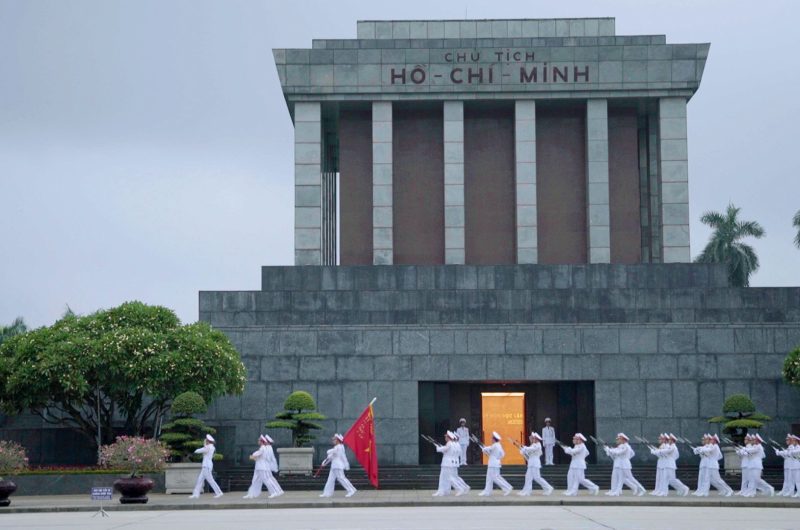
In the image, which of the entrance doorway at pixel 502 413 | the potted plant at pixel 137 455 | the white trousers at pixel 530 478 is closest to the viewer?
the white trousers at pixel 530 478

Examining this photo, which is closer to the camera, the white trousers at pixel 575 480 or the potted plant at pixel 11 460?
the white trousers at pixel 575 480

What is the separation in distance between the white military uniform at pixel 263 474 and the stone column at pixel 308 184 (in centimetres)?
1250

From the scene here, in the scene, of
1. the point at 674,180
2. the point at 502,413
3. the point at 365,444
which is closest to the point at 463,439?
the point at 502,413

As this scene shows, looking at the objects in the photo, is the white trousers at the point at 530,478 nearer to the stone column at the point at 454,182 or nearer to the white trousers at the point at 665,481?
the white trousers at the point at 665,481

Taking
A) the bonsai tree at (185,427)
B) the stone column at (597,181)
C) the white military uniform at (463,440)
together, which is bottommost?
the white military uniform at (463,440)

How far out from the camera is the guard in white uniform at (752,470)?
3262cm

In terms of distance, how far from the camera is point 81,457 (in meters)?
38.5

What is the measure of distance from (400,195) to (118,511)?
19865 mm

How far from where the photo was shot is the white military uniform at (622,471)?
1308 inches

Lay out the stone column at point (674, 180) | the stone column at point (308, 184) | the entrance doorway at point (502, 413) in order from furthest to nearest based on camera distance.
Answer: the stone column at point (308, 184) < the stone column at point (674, 180) < the entrance doorway at point (502, 413)

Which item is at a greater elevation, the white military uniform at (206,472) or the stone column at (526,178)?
the stone column at (526,178)

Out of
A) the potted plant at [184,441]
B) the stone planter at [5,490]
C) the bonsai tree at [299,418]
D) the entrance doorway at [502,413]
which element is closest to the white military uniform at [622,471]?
the entrance doorway at [502,413]

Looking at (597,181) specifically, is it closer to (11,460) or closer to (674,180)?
(674,180)

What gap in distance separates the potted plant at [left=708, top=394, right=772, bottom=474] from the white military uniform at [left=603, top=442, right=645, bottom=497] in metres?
4.14
